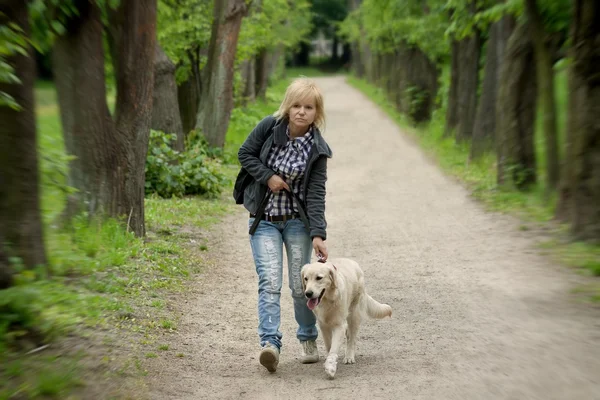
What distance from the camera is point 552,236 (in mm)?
10570

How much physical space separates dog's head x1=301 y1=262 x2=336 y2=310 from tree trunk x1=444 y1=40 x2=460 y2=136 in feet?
56.8

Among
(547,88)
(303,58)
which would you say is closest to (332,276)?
(547,88)

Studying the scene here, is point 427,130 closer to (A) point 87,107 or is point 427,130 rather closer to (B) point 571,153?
(B) point 571,153

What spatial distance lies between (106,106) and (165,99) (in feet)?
20.8

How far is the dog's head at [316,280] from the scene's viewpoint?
5750mm

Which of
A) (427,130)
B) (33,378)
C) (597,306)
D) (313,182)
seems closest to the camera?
(33,378)

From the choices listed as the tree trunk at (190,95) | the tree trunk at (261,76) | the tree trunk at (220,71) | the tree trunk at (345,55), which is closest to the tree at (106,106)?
the tree trunk at (220,71)

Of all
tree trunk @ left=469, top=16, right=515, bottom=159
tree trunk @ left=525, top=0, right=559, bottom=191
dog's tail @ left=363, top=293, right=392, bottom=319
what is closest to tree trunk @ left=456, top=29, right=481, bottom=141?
tree trunk @ left=469, top=16, right=515, bottom=159

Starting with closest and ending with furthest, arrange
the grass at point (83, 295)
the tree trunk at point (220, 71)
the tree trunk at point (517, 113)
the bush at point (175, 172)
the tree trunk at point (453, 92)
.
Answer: the grass at point (83, 295) < the tree trunk at point (517, 113) < the bush at point (175, 172) < the tree trunk at point (220, 71) < the tree trunk at point (453, 92)

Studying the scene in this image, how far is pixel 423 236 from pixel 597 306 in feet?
15.3

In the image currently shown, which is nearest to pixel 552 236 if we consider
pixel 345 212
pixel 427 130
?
pixel 345 212

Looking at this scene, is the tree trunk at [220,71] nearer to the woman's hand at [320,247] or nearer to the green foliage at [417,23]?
the green foliage at [417,23]

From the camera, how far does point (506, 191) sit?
14578mm

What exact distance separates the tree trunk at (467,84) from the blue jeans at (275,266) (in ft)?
51.6
